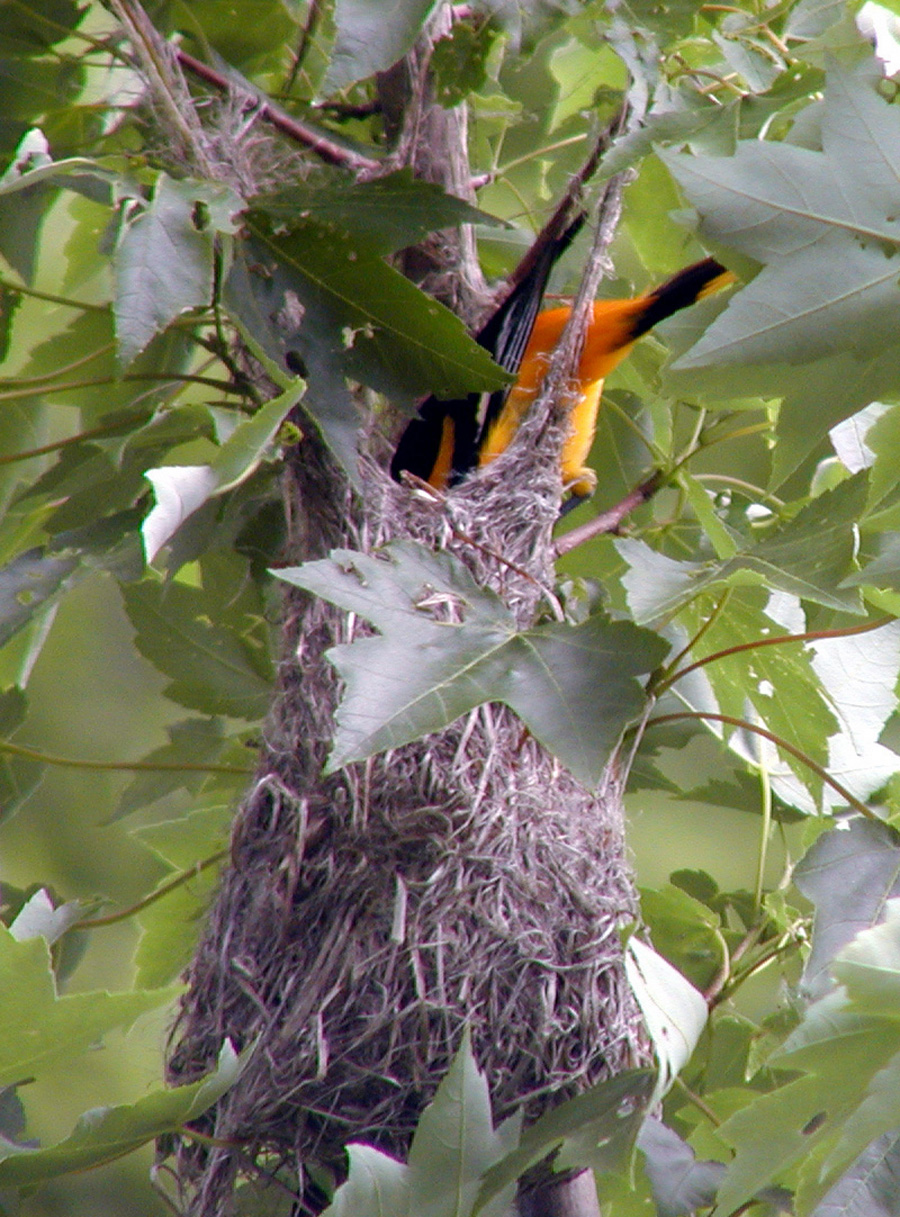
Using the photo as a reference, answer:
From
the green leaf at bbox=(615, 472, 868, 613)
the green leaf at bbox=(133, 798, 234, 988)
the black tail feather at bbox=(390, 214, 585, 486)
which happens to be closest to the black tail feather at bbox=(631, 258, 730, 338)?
the black tail feather at bbox=(390, 214, 585, 486)

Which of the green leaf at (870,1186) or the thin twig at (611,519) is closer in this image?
→ the green leaf at (870,1186)

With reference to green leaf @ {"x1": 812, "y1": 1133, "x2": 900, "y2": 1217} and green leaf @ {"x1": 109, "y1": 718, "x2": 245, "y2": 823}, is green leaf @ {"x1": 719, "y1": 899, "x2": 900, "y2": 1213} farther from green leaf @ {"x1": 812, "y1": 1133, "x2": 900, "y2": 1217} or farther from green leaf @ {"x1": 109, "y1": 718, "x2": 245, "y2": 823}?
green leaf @ {"x1": 109, "y1": 718, "x2": 245, "y2": 823}

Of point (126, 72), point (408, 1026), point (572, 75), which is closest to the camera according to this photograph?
point (408, 1026)

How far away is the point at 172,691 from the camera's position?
49.8 inches

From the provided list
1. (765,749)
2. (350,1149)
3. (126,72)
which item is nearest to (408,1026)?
(350,1149)

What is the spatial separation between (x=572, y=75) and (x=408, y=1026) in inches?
37.7

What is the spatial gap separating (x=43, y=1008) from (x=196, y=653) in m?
0.53

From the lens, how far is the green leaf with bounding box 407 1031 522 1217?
0.78 m

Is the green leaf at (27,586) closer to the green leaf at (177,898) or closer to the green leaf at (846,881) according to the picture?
the green leaf at (177,898)

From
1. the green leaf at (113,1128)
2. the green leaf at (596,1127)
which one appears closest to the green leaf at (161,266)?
the green leaf at (113,1128)

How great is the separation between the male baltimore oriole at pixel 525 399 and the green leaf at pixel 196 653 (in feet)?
0.77

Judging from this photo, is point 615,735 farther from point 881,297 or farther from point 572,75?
point 572,75

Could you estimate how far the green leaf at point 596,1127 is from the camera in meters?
0.82

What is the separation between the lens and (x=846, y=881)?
906mm
